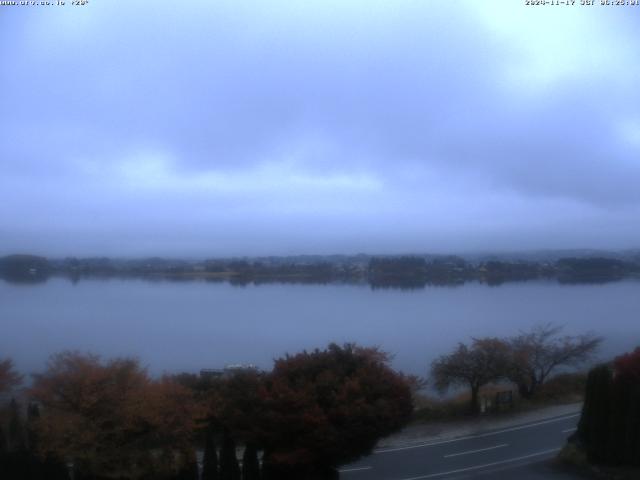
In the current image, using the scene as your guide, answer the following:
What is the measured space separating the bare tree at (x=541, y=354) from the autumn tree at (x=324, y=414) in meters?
8.94

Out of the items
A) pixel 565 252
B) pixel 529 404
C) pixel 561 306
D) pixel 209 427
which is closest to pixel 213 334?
pixel 529 404

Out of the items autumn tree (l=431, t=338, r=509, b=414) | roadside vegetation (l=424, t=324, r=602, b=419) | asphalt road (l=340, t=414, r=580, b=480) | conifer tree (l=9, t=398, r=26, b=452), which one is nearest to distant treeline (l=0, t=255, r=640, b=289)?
roadside vegetation (l=424, t=324, r=602, b=419)

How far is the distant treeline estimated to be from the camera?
2833cm

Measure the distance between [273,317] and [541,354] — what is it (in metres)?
12.9

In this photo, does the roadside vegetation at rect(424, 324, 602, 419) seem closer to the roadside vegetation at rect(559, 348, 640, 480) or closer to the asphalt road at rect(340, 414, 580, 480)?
the asphalt road at rect(340, 414, 580, 480)

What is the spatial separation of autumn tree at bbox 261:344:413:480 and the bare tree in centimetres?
894

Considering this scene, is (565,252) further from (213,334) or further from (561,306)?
(213,334)

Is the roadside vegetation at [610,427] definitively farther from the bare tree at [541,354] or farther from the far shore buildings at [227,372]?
the bare tree at [541,354]

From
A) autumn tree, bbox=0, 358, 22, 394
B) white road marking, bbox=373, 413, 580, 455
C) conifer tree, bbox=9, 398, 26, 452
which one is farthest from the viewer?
white road marking, bbox=373, 413, 580, 455

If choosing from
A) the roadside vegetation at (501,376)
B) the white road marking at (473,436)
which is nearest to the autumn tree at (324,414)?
the white road marking at (473,436)

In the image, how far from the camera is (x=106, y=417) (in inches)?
388

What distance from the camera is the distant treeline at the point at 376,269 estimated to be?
28325 millimetres

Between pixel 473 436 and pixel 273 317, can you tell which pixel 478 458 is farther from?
pixel 273 317

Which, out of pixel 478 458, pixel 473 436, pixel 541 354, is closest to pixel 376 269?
pixel 541 354
